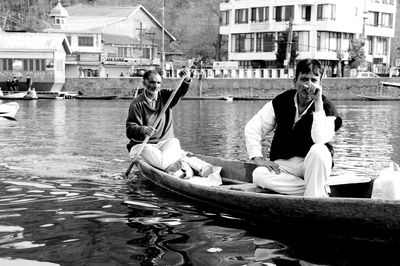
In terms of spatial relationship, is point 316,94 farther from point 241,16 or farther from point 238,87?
point 241,16

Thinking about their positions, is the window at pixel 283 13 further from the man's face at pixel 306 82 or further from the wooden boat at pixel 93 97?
the man's face at pixel 306 82

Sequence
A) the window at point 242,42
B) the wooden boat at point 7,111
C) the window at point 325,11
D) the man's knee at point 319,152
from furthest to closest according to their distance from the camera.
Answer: the window at point 242,42
the window at point 325,11
the wooden boat at point 7,111
the man's knee at point 319,152

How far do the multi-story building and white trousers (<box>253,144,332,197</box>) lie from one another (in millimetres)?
48761

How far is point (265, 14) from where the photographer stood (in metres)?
62.2

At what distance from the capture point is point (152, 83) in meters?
9.84

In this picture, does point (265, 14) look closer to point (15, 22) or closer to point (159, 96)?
point (15, 22)

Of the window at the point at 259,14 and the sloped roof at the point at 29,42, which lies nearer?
the sloped roof at the point at 29,42

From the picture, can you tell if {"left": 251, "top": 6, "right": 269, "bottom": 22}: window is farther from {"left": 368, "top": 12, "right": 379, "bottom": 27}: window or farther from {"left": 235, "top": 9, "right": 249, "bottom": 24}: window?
{"left": 368, "top": 12, "right": 379, "bottom": 27}: window

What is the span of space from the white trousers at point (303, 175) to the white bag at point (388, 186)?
1.78 feet

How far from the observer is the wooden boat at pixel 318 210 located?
6.21 meters

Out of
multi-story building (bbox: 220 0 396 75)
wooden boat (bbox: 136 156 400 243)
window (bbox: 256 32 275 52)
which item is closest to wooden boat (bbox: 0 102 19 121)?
wooden boat (bbox: 136 156 400 243)

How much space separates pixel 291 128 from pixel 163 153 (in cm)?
325

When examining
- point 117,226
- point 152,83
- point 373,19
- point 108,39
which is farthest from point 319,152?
point 108,39

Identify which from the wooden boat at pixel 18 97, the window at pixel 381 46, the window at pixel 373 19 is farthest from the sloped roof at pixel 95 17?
the window at pixel 381 46
